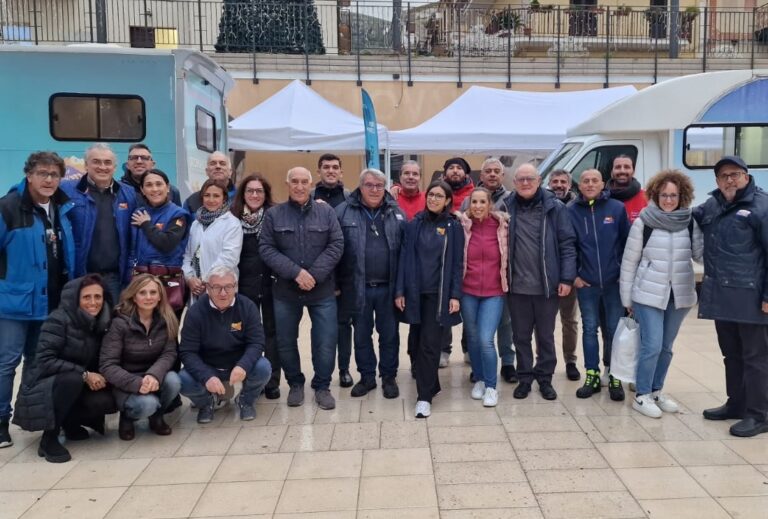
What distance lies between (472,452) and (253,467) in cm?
133

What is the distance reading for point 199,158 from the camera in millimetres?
7992

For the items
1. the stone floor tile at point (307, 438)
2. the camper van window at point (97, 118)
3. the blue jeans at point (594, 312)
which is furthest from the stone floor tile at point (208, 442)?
the camper van window at point (97, 118)

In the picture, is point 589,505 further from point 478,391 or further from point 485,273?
point 485,273

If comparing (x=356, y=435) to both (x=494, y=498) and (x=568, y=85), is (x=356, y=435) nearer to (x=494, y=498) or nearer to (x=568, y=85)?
(x=494, y=498)

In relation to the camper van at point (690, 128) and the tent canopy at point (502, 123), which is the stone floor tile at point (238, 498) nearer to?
the camper van at point (690, 128)

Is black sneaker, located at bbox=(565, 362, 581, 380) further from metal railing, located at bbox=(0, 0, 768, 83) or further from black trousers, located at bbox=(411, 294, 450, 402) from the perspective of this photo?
metal railing, located at bbox=(0, 0, 768, 83)

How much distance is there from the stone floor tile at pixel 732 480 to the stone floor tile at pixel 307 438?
2.19 metres

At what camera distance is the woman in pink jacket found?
4.82 meters

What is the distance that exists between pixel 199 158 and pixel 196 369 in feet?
13.7

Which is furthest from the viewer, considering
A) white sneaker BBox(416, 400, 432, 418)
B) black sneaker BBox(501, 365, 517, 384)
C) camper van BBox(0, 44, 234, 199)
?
camper van BBox(0, 44, 234, 199)

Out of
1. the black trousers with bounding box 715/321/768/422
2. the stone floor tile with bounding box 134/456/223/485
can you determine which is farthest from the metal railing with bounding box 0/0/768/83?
the stone floor tile with bounding box 134/456/223/485

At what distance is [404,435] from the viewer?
4.36 m

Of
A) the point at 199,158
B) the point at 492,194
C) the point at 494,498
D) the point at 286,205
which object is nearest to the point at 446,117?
the point at 199,158

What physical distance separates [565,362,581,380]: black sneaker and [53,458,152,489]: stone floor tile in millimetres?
3363
